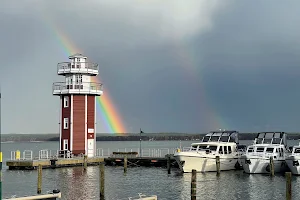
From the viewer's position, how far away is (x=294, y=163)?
46938 millimetres

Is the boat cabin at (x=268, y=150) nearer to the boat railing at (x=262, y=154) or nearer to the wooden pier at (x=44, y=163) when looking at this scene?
the boat railing at (x=262, y=154)

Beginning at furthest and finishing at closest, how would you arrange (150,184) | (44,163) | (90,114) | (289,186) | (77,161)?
(90,114)
(77,161)
(44,163)
(150,184)
(289,186)

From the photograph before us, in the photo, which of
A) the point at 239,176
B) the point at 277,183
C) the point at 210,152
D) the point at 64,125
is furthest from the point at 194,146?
the point at 64,125

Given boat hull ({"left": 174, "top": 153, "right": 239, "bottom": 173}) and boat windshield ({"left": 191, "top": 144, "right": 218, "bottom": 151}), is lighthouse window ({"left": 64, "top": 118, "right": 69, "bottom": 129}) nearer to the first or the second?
boat windshield ({"left": 191, "top": 144, "right": 218, "bottom": 151})

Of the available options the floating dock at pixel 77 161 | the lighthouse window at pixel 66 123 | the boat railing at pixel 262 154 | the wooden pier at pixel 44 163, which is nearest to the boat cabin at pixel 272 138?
the boat railing at pixel 262 154

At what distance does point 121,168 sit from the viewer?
200 feet

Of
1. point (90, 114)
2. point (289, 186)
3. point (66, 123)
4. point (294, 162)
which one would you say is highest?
point (90, 114)

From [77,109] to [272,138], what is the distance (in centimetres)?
2563

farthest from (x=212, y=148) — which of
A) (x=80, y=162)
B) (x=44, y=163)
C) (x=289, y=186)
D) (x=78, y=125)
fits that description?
(x=289, y=186)

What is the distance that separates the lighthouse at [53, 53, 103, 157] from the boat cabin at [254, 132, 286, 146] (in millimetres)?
22321

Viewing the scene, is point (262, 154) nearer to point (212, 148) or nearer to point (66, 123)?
point (212, 148)

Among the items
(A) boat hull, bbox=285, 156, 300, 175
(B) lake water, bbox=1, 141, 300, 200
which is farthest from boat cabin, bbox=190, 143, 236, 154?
(A) boat hull, bbox=285, 156, 300, 175

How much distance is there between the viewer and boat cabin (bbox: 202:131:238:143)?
5628 cm

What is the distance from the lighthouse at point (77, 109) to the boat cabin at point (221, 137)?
16.1 meters
